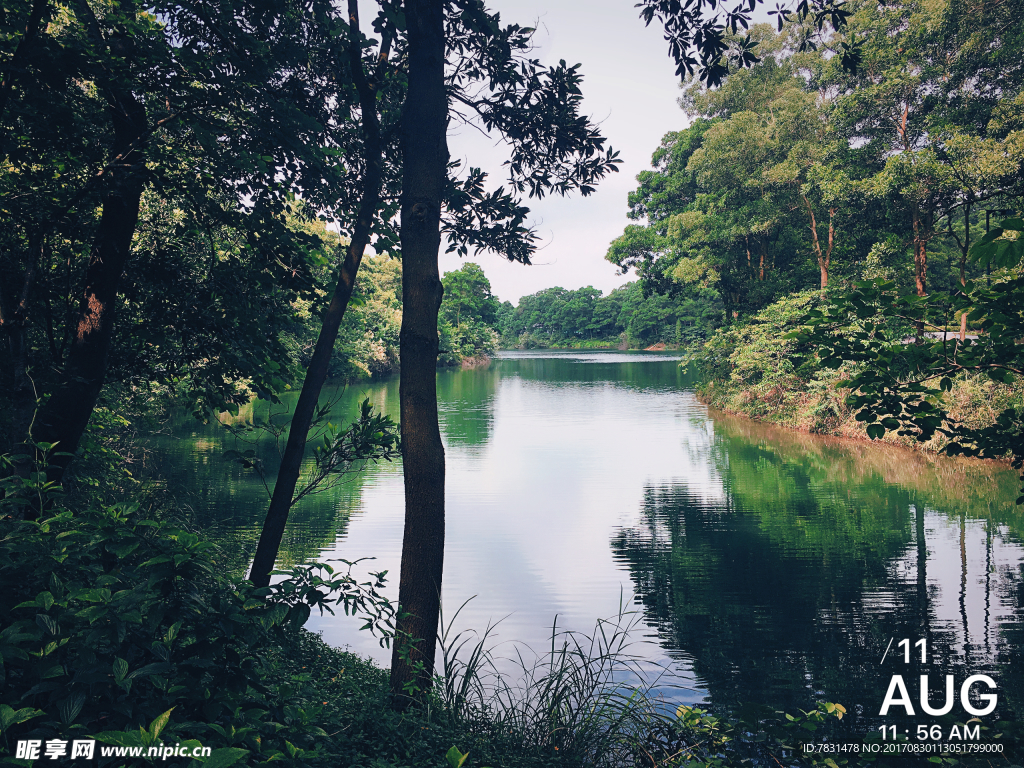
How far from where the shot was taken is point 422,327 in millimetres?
4242

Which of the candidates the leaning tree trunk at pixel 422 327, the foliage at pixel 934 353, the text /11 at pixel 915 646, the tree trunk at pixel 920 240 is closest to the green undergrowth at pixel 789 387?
the tree trunk at pixel 920 240

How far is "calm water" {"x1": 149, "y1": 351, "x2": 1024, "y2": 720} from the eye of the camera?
20.5 feet

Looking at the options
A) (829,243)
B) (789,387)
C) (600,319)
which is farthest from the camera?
(600,319)

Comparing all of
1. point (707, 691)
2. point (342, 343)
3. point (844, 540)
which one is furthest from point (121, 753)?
point (342, 343)

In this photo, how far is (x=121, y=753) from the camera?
1.64 m

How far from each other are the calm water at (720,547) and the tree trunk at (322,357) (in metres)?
1.34

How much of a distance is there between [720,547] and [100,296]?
9010mm

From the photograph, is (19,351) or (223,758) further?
(19,351)

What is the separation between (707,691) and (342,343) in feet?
103

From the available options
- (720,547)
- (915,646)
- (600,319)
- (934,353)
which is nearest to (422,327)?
(934,353)

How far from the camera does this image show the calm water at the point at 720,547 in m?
6.24

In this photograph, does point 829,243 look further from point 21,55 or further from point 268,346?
point 21,55

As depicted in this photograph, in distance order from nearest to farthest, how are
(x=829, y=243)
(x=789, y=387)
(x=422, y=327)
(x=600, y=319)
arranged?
1. (x=422, y=327)
2. (x=789, y=387)
3. (x=829, y=243)
4. (x=600, y=319)

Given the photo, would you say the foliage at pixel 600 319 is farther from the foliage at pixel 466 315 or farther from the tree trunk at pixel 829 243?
the tree trunk at pixel 829 243
